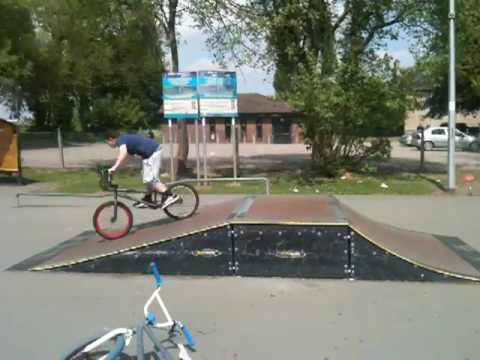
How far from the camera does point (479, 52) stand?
4409 cm

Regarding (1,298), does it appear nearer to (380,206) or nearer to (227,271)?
(227,271)

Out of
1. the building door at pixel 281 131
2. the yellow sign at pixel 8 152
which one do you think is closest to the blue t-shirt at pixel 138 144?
the yellow sign at pixel 8 152

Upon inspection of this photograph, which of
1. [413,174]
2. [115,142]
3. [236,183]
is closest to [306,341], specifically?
[115,142]

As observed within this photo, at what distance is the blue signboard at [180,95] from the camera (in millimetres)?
17984

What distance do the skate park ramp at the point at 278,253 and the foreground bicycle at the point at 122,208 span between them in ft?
3.49

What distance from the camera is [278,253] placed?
731 centimetres

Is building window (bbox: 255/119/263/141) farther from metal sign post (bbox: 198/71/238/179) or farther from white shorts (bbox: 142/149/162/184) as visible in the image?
white shorts (bbox: 142/149/162/184)

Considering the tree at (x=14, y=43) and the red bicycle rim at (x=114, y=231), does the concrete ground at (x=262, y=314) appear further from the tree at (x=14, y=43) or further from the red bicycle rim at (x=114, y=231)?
the tree at (x=14, y=43)

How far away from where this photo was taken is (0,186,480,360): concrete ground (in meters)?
5.11

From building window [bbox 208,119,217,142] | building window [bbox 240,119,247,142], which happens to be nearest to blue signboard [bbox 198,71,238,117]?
building window [bbox 208,119,217,142]

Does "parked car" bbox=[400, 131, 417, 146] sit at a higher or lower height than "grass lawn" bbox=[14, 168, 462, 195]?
higher

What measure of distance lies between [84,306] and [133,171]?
1707cm

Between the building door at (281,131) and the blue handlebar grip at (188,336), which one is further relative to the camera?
→ the building door at (281,131)

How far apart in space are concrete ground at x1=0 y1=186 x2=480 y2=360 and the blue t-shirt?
2.48 metres
